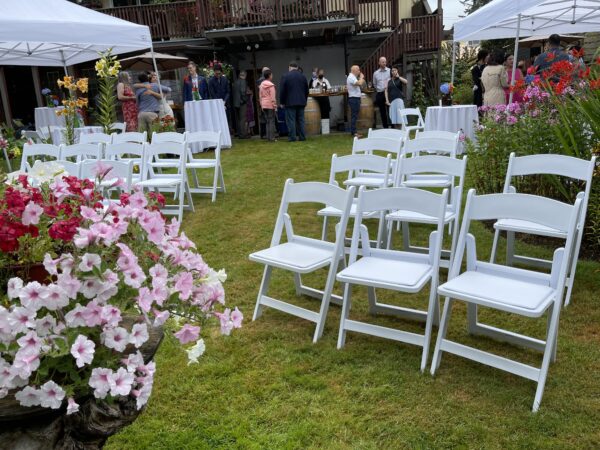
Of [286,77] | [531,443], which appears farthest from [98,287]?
[286,77]

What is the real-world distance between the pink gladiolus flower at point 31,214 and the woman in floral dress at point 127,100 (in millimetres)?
9688

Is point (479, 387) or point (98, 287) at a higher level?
point (98, 287)

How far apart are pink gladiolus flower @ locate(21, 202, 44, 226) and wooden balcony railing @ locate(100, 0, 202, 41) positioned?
1643 cm

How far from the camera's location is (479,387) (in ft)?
9.74

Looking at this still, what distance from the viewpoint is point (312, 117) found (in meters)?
14.2

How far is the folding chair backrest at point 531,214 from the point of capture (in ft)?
9.36

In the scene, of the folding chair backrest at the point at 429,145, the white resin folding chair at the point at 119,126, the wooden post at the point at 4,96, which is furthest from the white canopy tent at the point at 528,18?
the wooden post at the point at 4,96

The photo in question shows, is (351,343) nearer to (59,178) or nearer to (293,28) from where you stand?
(59,178)

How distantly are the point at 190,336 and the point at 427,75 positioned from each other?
1655 centimetres

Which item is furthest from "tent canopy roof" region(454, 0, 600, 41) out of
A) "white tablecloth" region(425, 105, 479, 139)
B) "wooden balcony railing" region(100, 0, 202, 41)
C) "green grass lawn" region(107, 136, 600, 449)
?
"wooden balcony railing" region(100, 0, 202, 41)

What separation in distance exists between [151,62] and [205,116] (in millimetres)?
3695

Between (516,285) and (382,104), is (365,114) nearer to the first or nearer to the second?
(382,104)

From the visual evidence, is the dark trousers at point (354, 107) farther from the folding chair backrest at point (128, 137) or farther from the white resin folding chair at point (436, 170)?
the white resin folding chair at point (436, 170)

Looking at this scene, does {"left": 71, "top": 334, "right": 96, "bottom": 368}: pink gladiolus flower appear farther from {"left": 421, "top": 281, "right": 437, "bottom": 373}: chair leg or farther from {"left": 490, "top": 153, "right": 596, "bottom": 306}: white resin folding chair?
{"left": 490, "top": 153, "right": 596, "bottom": 306}: white resin folding chair
